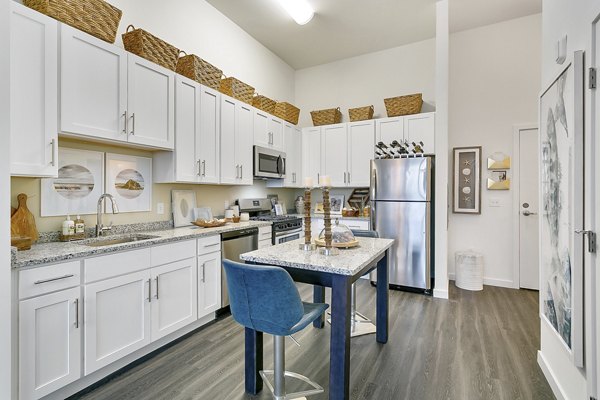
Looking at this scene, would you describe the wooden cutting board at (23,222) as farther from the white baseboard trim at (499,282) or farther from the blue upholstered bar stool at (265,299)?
the white baseboard trim at (499,282)

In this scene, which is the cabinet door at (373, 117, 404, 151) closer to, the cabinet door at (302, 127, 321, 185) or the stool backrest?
the cabinet door at (302, 127, 321, 185)

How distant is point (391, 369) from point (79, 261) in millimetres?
2201

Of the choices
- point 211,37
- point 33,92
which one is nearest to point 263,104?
point 211,37

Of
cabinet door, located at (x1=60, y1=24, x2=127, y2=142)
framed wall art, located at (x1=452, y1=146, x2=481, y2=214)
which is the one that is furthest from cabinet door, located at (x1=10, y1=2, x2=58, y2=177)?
framed wall art, located at (x1=452, y1=146, x2=481, y2=214)

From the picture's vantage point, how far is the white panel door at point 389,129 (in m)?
4.28

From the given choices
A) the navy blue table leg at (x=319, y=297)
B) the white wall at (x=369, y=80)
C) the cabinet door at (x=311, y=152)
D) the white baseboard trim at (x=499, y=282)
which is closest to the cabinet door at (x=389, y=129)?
the white wall at (x=369, y=80)

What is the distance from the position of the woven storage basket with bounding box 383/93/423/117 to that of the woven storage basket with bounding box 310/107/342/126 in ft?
2.82

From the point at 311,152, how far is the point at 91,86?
334 centimetres

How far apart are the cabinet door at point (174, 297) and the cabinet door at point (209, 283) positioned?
0.20 feet

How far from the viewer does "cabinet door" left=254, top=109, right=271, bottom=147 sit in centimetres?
397

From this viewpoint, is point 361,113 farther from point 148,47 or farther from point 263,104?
point 148,47

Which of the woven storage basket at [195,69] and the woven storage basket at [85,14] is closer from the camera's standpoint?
the woven storage basket at [85,14]

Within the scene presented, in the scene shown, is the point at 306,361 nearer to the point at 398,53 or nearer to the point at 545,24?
the point at 545,24

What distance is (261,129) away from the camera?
409cm
